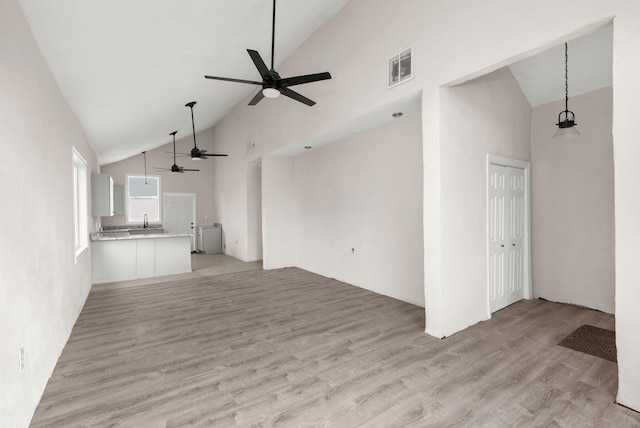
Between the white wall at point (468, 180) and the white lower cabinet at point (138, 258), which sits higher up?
the white wall at point (468, 180)

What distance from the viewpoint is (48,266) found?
2.71 metres

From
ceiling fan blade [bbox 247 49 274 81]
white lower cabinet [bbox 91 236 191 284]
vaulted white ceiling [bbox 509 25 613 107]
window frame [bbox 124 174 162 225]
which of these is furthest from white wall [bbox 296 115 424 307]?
window frame [bbox 124 174 162 225]

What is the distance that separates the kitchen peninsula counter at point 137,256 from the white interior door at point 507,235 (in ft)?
19.5

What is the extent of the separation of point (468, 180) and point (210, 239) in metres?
8.15

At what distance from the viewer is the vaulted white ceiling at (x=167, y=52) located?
2586 mm

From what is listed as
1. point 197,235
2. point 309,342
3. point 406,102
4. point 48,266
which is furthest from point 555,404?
point 197,235

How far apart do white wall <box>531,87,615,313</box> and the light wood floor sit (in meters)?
0.39

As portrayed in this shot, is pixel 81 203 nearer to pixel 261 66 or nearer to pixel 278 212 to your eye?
pixel 278 212

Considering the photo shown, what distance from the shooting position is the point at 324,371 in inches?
106

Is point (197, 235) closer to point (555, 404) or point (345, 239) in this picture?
point (345, 239)

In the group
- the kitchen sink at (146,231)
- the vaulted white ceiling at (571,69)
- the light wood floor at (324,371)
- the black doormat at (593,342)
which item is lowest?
the light wood floor at (324,371)

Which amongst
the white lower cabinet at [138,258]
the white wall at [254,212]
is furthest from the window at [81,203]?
the white wall at [254,212]

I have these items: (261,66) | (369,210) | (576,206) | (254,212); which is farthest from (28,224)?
(254,212)

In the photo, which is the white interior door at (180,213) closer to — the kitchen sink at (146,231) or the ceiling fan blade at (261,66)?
the kitchen sink at (146,231)
